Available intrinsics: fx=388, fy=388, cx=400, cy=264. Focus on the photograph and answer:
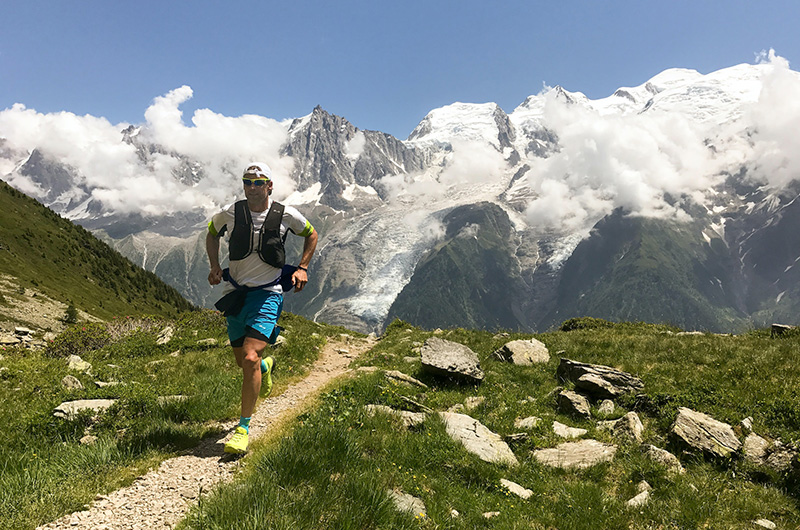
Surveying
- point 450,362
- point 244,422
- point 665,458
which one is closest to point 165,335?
point 450,362

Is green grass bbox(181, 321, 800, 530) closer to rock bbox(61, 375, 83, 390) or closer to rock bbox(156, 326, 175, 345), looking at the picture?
rock bbox(61, 375, 83, 390)

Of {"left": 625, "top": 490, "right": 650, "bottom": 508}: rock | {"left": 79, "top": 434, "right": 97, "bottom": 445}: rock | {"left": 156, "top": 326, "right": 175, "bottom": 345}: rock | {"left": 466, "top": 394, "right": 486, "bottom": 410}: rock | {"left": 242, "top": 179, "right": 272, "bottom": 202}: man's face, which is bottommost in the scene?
{"left": 625, "top": 490, "right": 650, "bottom": 508}: rock

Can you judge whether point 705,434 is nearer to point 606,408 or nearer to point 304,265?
point 606,408

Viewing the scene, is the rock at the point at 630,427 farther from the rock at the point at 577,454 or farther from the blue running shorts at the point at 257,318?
the blue running shorts at the point at 257,318

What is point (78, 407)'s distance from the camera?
26.2 feet

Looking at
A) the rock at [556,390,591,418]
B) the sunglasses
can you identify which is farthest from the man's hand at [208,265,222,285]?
the rock at [556,390,591,418]

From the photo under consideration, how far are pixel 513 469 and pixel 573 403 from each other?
4.48 m

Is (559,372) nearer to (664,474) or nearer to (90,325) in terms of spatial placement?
(664,474)

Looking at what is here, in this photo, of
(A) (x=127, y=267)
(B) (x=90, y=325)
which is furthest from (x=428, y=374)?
(A) (x=127, y=267)

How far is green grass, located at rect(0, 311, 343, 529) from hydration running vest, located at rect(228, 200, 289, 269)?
145 inches

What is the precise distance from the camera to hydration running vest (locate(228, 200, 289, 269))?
767cm

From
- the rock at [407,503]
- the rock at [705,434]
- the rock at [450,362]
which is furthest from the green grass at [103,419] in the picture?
the rock at [705,434]

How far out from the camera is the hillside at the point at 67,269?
73.7 m

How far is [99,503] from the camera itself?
16.1ft
